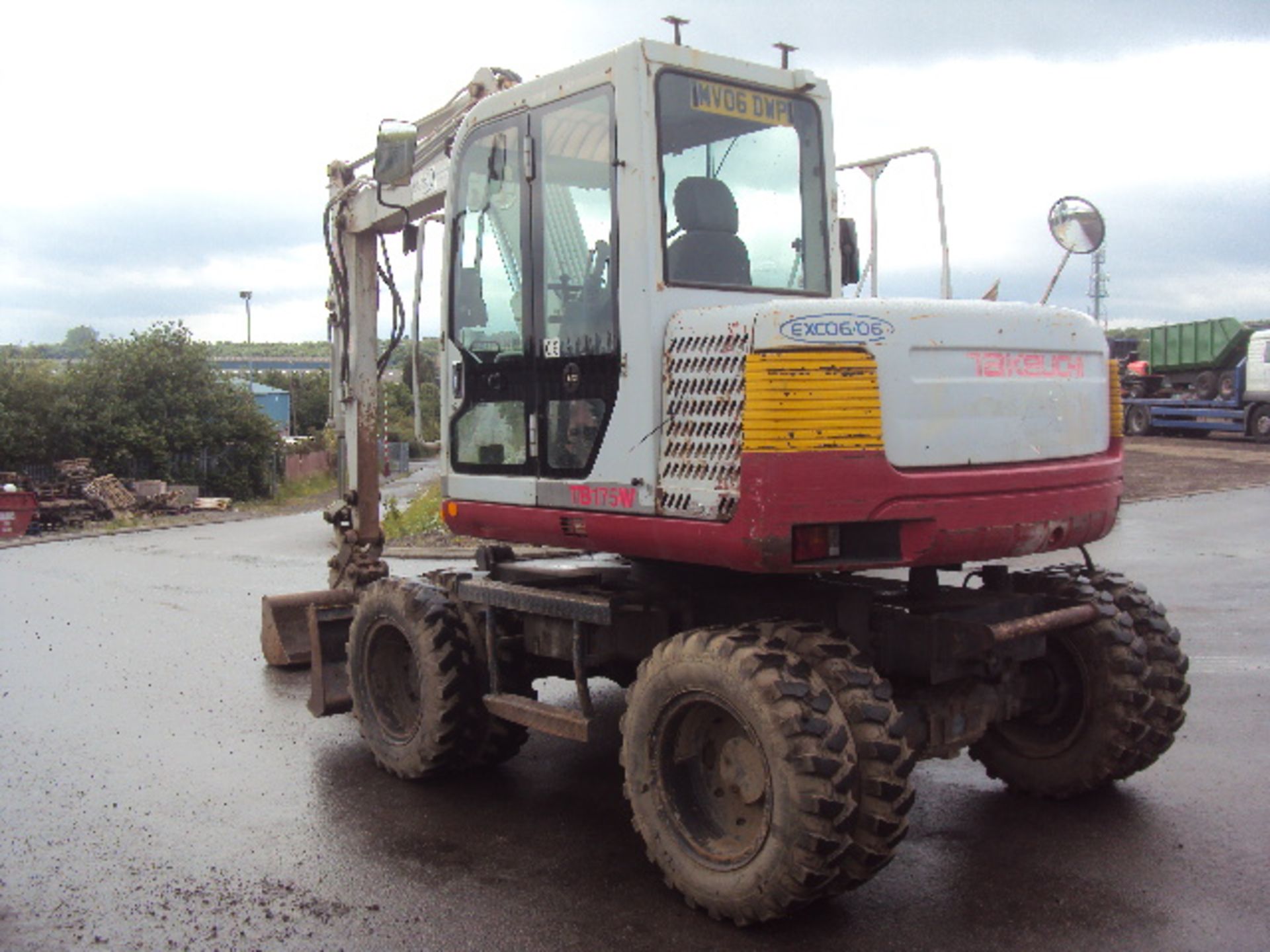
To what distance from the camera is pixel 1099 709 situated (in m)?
5.86

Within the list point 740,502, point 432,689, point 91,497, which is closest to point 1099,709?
point 740,502

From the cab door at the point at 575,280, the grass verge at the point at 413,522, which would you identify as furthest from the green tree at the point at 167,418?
the cab door at the point at 575,280

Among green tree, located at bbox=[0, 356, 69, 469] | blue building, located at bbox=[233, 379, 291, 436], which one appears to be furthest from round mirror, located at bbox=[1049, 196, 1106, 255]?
blue building, located at bbox=[233, 379, 291, 436]

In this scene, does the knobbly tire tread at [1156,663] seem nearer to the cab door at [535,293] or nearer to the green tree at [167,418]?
the cab door at [535,293]

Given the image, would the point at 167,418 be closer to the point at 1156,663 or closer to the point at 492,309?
the point at 492,309

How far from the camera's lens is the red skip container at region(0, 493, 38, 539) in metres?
23.9

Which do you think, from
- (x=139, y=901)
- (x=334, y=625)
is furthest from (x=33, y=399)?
(x=139, y=901)

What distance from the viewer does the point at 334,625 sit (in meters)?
7.68

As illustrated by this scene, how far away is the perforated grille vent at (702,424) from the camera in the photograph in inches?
188

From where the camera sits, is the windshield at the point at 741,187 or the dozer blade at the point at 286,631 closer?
the windshield at the point at 741,187

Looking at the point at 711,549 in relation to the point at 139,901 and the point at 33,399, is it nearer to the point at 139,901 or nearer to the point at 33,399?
the point at 139,901

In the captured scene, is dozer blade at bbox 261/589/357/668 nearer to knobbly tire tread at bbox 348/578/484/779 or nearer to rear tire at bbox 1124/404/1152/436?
knobbly tire tread at bbox 348/578/484/779

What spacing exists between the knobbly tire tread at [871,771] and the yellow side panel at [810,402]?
85 centimetres

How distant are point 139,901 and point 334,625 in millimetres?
2768
